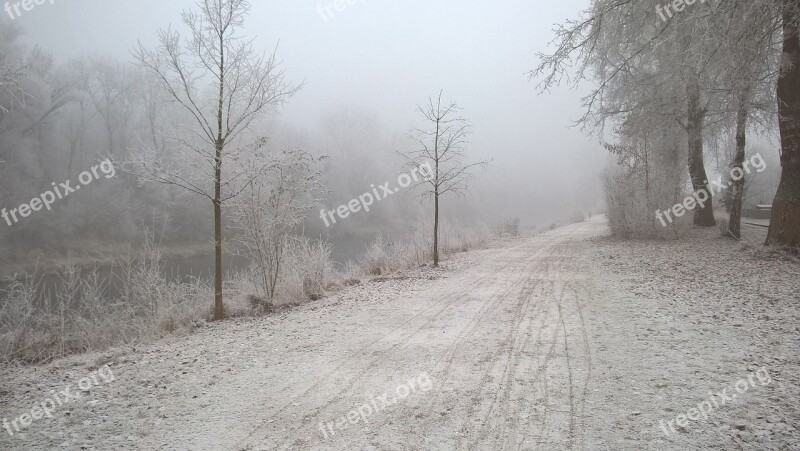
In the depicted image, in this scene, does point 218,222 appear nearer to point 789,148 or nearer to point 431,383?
point 431,383

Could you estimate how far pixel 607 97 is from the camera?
49.1 ft

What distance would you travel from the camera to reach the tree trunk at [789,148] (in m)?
8.31

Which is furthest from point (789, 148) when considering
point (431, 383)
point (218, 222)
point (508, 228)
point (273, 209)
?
point (508, 228)

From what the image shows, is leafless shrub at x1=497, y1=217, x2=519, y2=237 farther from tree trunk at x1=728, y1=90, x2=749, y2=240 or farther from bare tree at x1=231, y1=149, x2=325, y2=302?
bare tree at x1=231, y1=149, x2=325, y2=302

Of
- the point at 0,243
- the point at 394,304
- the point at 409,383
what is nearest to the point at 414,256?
the point at 394,304

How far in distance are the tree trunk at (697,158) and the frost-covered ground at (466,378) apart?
31.9 ft

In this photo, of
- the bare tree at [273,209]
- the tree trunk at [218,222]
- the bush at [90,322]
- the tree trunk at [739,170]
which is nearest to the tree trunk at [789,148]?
the tree trunk at [739,170]

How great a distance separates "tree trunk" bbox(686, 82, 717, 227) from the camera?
14.6 meters

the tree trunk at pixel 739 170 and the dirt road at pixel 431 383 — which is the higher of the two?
the tree trunk at pixel 739 170

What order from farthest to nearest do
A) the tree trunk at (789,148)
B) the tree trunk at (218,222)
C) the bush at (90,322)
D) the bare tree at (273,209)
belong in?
1. the tree trunk at (789,148)
2. the bare tree at (273,209)
3. the tree trunk at (218,222)
4. the bush at (90,322)

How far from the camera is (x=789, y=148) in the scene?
8.52 meters

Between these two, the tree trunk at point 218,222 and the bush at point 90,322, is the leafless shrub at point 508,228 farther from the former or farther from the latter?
the bush at point 90,322

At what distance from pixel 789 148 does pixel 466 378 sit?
374 inches

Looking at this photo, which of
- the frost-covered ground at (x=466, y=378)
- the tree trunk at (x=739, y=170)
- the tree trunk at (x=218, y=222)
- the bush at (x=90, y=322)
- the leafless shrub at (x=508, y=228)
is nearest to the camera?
the frost-covered ground at (x=466, y=378)
